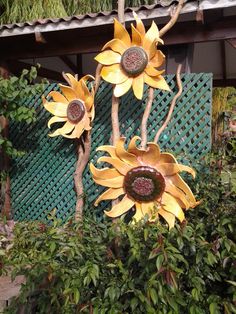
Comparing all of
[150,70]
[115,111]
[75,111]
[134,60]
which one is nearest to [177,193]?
[115,111]

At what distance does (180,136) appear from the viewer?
12.2 feet

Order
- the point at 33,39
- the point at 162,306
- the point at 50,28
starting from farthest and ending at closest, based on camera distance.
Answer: the point at 33,39 → the point at 50,28 → the point at 162,306

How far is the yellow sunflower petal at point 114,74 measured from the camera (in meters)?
3.45

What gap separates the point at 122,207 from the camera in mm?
3186

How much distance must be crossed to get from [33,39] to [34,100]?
0.73 m

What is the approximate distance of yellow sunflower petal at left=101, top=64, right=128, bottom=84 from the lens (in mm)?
3449

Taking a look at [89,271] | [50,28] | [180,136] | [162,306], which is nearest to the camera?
[162,306]

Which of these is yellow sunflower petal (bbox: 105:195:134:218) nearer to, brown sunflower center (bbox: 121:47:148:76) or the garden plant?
the garden plant

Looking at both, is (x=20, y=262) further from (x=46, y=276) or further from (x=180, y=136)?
(x=180, y=136)

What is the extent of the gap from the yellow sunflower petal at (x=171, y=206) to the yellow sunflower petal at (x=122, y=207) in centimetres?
29

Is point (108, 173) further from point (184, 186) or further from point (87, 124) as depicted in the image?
point (87, 124)

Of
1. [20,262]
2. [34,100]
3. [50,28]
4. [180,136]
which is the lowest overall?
[20,262]

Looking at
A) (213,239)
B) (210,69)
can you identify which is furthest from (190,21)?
(210,69)

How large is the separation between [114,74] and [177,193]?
1284mm
